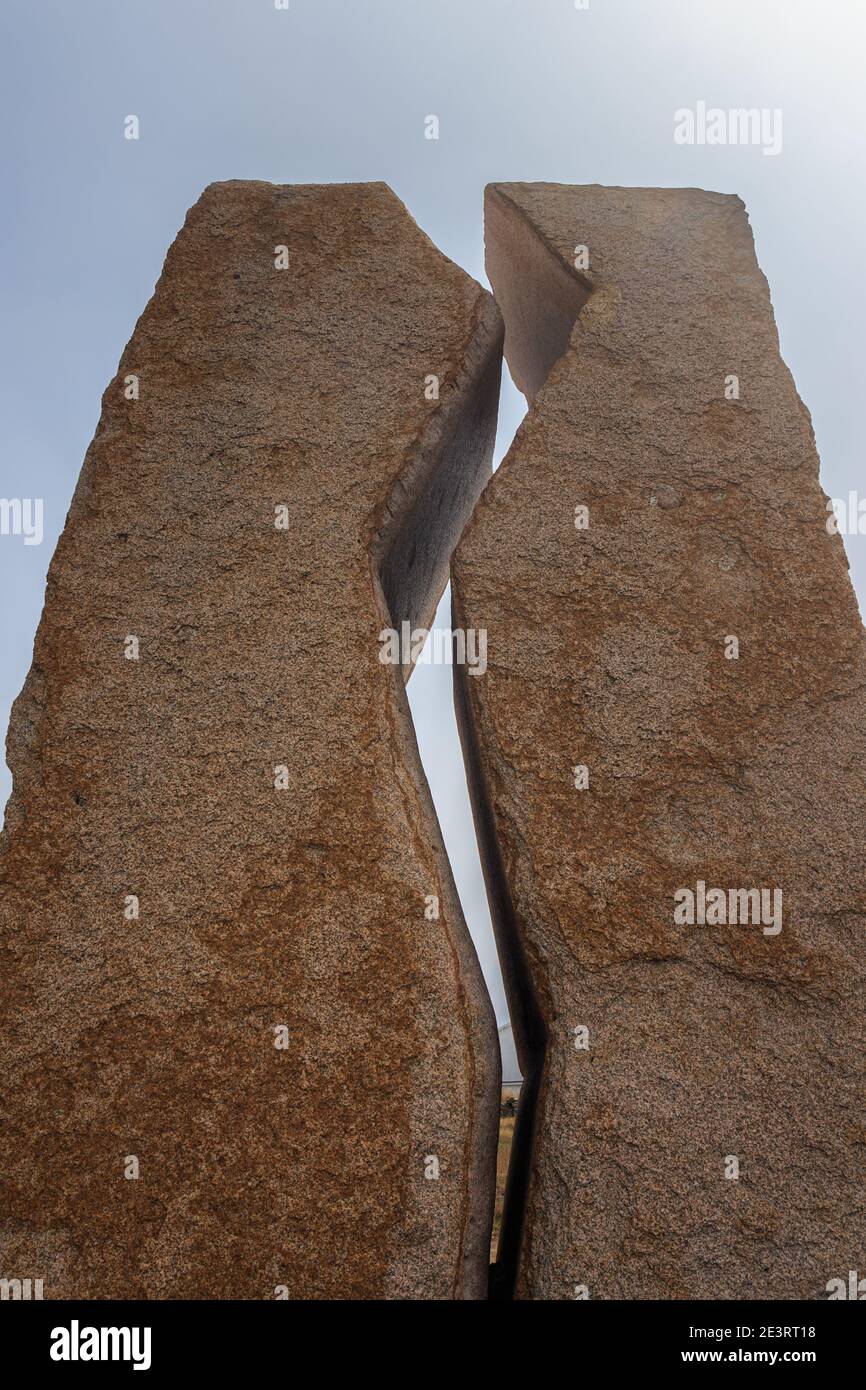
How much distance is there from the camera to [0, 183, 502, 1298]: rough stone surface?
1.99m

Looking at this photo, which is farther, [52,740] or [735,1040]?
[52,740]

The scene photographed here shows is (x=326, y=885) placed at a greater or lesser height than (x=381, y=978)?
greater

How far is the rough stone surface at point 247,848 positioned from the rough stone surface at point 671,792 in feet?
0.87

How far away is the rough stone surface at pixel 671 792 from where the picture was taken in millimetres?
2006

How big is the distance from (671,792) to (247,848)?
3.59ft

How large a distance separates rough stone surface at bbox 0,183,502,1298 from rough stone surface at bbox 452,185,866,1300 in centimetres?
26

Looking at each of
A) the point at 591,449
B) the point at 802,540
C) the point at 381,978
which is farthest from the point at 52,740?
the point at 802,540

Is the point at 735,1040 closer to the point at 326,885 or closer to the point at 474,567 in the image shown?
the point at 326,885

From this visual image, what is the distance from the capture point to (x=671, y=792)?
2344 mm

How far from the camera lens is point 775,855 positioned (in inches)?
89.9

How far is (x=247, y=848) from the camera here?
Result: 2.27 m

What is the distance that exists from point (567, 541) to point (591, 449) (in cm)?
34

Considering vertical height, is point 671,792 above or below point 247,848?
above

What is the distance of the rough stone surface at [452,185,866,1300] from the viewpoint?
201 centimetres
